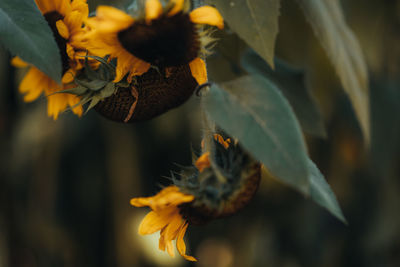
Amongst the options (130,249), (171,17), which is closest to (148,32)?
(171,17)

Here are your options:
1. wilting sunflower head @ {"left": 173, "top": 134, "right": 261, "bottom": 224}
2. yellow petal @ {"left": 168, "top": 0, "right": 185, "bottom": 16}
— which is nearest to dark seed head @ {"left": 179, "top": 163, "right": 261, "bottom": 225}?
wilting sunflower head @ {"left": 173, "top": 134, "right": 261, "bottom": 224}

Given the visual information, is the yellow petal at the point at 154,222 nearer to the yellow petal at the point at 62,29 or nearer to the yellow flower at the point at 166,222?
the yellow flower at the point at 166,222

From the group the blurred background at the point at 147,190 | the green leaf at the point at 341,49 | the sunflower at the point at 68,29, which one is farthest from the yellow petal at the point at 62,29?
the blurred background at the point at 147,190

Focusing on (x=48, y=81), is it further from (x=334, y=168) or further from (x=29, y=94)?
(x=334, y=168)

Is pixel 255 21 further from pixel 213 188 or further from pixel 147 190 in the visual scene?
pixel 147 190

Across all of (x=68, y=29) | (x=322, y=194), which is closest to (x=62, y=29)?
(x=68, y=29)

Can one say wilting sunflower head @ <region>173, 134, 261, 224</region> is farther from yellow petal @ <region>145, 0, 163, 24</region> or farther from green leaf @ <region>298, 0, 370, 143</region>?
green leaf @ <region>298, 0, 370, 143</region>
